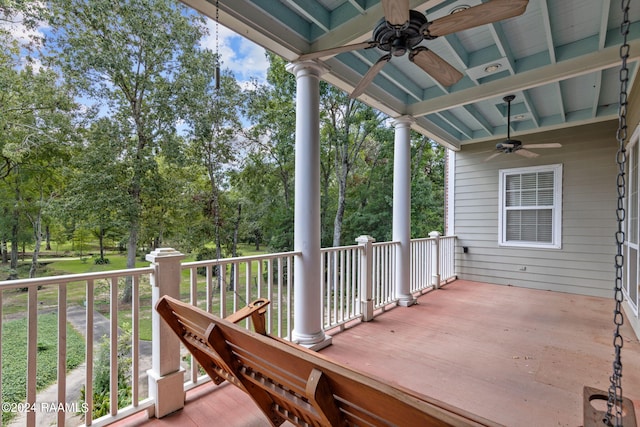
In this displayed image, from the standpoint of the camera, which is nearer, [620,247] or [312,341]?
[620,247]

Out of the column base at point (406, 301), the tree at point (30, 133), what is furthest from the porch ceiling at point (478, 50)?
the tree at point (30, 133)

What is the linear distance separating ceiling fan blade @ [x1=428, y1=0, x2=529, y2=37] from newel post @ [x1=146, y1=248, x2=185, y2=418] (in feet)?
7.34

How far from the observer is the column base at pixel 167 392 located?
1.96m

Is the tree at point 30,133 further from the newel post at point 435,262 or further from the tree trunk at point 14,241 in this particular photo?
the newel post at point 435,262

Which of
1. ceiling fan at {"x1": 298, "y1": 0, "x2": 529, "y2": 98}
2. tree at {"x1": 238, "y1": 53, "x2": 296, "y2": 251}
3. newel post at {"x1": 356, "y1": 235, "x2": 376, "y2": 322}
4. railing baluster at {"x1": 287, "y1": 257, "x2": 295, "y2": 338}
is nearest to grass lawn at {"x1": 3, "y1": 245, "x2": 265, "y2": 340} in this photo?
tree at {"x1": 238, "y1": 53, "x2": 296, "y2": 251}

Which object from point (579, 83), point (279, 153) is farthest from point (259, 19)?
point (279, 153)

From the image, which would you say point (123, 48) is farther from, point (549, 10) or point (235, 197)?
point (549, 10)

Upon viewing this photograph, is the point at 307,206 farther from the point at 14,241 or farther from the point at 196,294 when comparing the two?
the point at 14,241

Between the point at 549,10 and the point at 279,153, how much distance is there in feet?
28.4

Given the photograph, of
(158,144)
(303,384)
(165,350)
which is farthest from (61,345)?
(158,144)

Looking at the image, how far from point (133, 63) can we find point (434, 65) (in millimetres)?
9741

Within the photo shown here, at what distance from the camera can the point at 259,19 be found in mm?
2441

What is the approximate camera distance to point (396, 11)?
1.60 meters

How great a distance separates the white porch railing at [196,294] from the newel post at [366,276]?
0.01 meters
